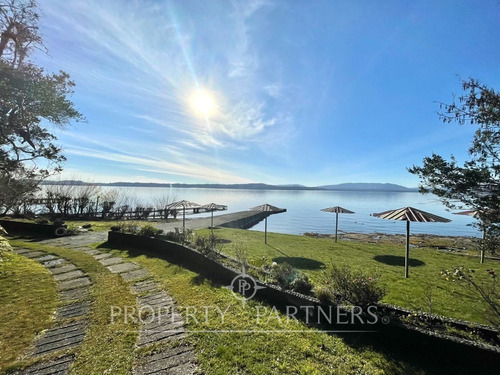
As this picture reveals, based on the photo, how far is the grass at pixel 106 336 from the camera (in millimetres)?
2881

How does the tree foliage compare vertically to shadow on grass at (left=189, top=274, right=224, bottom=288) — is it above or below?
above

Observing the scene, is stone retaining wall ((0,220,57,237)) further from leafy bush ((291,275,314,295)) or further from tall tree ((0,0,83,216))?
leafy bush ((291,275,314,295))

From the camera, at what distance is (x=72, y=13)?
639 centimetres

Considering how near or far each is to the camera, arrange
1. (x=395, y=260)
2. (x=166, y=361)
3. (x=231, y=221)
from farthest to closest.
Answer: (x=231, y=221), (x=395, y=260), (x=166, y=361)

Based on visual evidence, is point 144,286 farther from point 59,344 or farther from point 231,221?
point 231,221

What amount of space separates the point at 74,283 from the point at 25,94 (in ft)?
15.5

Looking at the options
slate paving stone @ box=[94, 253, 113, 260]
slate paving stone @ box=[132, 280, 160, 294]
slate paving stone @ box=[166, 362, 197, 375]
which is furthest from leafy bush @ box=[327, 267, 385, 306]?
slate paving stone @ box=[94, 253, 113, 260]

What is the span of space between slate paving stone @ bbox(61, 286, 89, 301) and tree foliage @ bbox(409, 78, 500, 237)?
7354 millimetres

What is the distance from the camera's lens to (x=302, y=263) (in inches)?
329

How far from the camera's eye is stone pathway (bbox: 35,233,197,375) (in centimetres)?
291

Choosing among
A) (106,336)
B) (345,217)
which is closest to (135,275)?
(106,336)

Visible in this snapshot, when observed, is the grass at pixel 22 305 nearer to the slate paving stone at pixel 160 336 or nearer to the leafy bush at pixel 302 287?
the slate paving stone at pixel 160 336

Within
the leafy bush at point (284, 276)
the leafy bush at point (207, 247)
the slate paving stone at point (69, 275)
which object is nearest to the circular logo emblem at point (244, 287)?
the leafy bush at point (284, 276)

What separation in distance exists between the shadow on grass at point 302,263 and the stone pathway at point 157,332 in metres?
4.64
